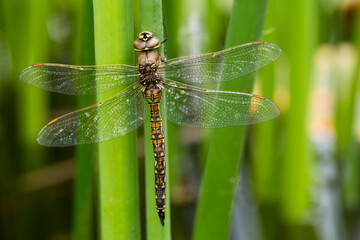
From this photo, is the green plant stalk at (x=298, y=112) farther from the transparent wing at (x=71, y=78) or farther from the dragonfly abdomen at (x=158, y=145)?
the transparent wing at (x=71, y=78)

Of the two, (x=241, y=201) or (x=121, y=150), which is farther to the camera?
(x=241, y=201)

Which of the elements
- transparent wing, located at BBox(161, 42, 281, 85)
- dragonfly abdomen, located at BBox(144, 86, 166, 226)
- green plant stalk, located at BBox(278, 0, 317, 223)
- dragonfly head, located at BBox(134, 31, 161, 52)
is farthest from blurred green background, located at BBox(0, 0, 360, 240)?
dragonfly head, located at BBox(134, 31, 161, 52)

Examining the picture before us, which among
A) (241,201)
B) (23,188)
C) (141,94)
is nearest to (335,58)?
(241,201)

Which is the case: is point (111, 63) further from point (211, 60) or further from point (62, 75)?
point (211, 60)

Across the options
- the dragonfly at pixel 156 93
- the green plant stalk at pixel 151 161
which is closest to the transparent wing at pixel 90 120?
the dragonfly at pixel 156 93

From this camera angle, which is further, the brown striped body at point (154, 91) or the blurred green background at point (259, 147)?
the blurred green background at point (259, 147)

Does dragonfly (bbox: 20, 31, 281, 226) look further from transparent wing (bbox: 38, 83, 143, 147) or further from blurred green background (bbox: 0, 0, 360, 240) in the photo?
blurred green background (bbox: 0, 0, 360, 240)
